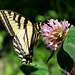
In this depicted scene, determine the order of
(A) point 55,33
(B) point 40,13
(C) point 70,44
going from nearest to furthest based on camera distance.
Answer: (C) point 70,44 → (A) point 55,33 → (B) point 40,13

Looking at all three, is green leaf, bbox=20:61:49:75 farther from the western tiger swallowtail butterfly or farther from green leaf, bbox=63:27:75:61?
green leaf, bbox=63:27:75:61

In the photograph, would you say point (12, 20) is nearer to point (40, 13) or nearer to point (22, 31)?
point (22, 31)

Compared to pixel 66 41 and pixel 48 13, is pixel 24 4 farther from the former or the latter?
pixel 66 41

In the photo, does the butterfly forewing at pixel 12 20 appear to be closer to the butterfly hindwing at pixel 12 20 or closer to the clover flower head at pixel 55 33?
the butterfly hindwing at pixel 12 20

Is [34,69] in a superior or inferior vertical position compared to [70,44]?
inferior

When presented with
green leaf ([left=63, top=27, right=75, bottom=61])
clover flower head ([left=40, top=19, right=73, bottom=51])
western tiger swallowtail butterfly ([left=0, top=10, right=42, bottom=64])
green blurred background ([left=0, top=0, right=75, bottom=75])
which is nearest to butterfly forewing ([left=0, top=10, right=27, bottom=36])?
western tiger swallowtail butterfly ([left=0, top=10, right=42, bottom=64])

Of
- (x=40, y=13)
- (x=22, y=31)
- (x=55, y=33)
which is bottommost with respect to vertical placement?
(x=40, y=13)

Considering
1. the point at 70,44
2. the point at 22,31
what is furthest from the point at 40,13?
the point at 70,44

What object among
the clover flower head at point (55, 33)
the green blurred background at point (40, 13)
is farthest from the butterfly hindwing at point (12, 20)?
the green blurred background at point (40, 13)
